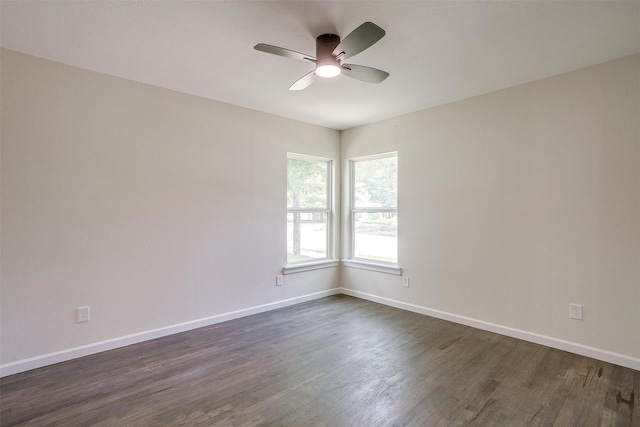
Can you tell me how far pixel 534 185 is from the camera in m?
3.05

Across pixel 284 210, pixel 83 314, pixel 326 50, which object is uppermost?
pixel 326 50

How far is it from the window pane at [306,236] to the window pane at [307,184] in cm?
15

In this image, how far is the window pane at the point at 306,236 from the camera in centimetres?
439

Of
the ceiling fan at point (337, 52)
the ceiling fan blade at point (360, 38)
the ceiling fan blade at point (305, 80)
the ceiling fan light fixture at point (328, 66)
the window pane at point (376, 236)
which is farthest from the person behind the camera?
the window pane at point (376, 236)

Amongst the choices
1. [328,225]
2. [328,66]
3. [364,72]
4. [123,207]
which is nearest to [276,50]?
[328,66]

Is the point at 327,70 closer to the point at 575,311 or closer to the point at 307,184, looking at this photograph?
the point at 307,184

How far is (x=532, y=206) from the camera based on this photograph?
306 centimetres

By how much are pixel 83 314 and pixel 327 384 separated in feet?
7.10

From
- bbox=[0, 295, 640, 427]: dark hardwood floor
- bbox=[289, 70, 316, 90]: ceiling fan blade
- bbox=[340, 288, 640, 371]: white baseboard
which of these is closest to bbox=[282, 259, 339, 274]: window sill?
bbox=[340, 288, 640, 371]: white baseboard

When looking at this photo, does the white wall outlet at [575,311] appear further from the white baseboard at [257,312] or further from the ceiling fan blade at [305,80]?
the ceiling fan blade at [305,80]

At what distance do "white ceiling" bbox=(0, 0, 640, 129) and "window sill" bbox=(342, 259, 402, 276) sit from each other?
2167 mm

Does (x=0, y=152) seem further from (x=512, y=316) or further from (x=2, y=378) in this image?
(x=512, y=316)

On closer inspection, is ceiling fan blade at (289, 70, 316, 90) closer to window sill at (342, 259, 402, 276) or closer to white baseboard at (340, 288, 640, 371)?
window sill at (342, 259, 402, 276)

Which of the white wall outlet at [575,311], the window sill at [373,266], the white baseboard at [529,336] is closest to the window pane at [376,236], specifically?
the window sill at [373,266]
